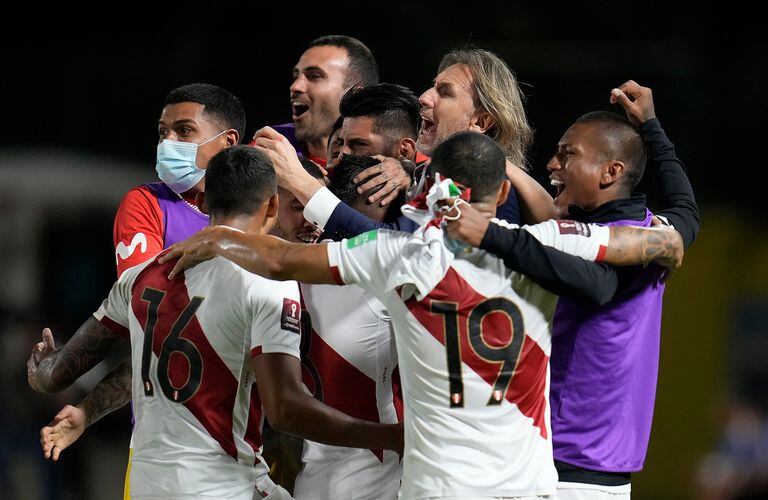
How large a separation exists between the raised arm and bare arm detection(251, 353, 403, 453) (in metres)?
1.38

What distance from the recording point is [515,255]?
3666 millimetres

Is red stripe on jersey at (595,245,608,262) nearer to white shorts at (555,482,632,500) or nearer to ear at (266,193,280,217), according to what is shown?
white shorts at (555,482,632,500)

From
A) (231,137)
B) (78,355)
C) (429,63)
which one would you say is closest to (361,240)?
(78,355)

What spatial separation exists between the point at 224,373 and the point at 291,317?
31 centimetres

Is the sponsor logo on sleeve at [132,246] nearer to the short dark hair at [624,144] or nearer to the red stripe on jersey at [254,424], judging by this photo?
the red stripe on jersey at [254,424]

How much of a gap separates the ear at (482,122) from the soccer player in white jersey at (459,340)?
1.33m

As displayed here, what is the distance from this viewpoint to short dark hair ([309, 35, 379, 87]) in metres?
6.43

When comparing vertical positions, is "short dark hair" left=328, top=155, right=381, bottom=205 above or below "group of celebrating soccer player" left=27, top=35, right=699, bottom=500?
above

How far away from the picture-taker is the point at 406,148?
5332 millimetres

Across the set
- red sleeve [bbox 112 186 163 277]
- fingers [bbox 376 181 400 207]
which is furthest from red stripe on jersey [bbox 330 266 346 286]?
red sleeve [bbox 112 186 163 277]

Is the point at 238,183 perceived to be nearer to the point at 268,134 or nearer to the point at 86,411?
the point at 268,134

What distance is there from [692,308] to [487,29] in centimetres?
404

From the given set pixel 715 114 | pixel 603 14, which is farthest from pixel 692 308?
pixel 603 14

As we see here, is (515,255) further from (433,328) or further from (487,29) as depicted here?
(487,29)
